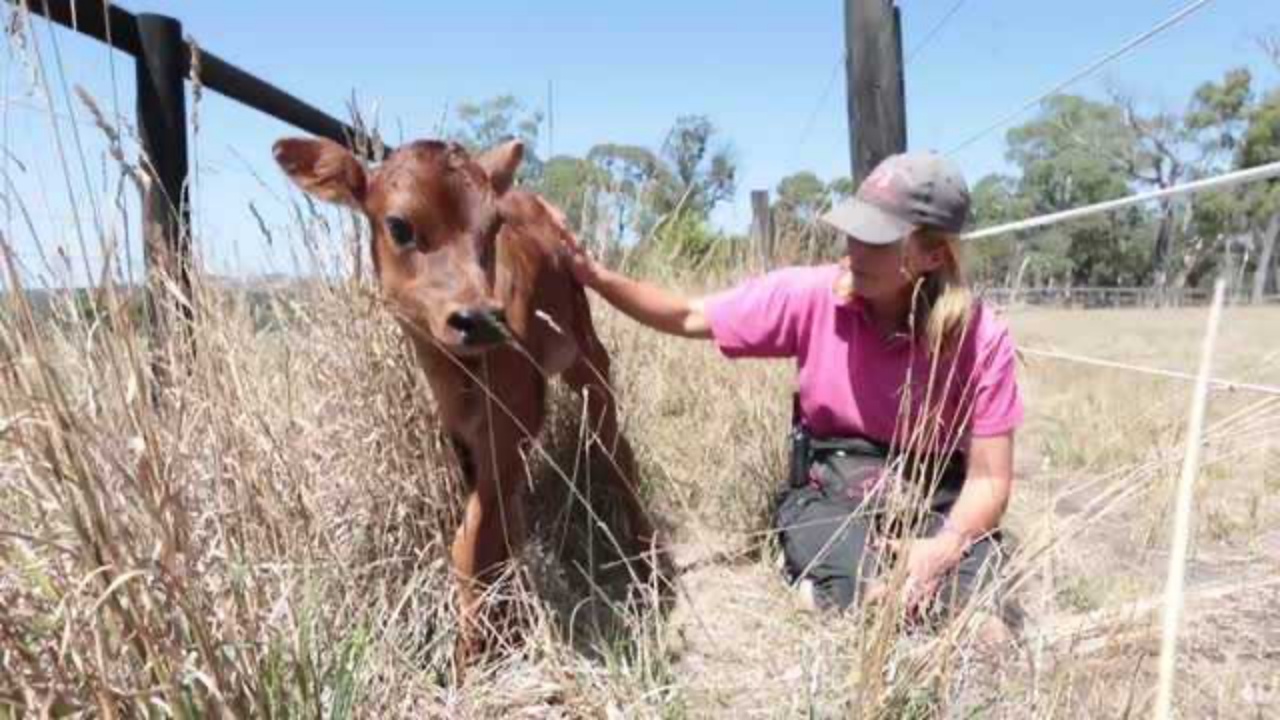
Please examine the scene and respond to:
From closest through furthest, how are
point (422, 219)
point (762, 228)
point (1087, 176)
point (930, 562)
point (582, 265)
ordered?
point (930, 562) < point (422, 219) < point (582, 265) < point (762, 228) < point (1087, 176)

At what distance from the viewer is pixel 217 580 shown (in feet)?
5.62

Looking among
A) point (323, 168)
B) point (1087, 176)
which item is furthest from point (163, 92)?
point (1087, 176)

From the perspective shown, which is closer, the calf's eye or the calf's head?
the calf's head

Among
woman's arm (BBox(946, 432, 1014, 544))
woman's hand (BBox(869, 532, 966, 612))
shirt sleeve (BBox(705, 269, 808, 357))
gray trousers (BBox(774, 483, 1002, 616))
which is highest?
shirt sleeve (BBox(705, 269, 808, 357))

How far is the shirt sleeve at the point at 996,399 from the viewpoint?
3045 mm

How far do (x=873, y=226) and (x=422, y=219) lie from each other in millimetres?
1182

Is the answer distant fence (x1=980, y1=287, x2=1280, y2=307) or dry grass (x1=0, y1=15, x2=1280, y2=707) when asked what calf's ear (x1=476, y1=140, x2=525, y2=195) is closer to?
dry grass (x1=0, y1=15, x2=1280, y2=707)

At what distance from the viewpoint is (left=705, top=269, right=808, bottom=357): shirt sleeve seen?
350 cm

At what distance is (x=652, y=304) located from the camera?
3.47 metres

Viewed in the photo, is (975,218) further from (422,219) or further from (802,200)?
(422,219)

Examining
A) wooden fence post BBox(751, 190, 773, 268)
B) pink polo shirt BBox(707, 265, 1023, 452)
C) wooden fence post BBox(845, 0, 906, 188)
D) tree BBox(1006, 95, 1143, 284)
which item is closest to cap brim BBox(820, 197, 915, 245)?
pink polo shirt BBox(707, 265, 1023, 452)

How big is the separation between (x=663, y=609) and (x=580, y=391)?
3.65 feet

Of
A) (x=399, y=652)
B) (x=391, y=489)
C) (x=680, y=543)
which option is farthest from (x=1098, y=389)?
→ (x=399, y=652)

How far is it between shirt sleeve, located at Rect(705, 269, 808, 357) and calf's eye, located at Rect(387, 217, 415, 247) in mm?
1070
